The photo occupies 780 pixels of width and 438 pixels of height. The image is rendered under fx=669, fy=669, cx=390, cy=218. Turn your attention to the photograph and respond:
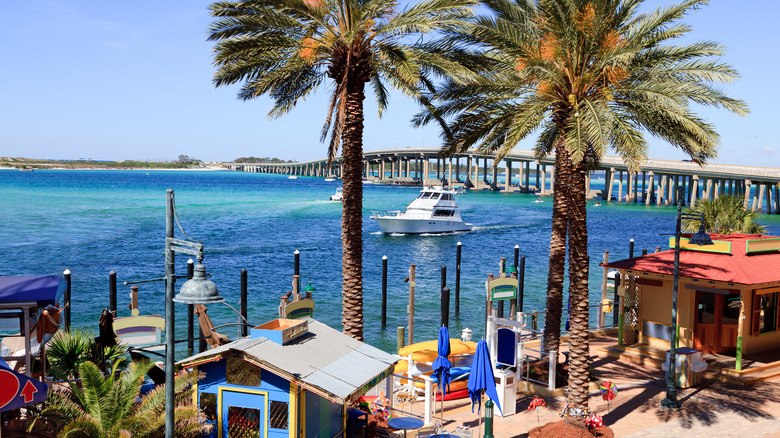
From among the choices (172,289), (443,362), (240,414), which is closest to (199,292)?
(172,289)

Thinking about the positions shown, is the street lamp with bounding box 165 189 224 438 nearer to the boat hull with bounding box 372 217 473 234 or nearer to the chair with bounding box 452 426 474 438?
the chair with bounding box 452 426 474 438

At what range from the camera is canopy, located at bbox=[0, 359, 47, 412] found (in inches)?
350

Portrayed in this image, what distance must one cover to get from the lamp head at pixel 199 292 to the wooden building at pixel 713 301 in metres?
14.4

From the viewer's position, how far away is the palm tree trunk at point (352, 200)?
15516 mm

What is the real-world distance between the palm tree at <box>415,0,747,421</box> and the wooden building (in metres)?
4.51

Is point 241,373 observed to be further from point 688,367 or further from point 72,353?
point 688,367

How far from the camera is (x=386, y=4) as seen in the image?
15.3 meters

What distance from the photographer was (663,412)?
49.8 feet

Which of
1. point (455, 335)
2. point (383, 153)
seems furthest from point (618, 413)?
point (383, 153)

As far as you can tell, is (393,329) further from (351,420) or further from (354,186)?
(351,420)

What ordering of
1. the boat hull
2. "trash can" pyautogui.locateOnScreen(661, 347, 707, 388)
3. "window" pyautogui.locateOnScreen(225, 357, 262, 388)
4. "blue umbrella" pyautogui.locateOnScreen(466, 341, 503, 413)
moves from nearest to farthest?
"window" pyautogui.locateOnScreen(225, 357, 262, 388) < "blue umbrella" pyautogui.locateOnScreen(466, 341, 503, 413) < "trash can" pyautogui.locateOnScreen(661, 347, 707, 388) < the boat hull

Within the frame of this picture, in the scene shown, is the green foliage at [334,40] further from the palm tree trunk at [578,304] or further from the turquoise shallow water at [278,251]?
the turquoise shallow water at [278,251]

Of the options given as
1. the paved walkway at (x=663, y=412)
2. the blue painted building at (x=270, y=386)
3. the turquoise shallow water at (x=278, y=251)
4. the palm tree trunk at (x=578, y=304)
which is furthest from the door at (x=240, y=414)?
the turquoise shallow water at (x=278, y=251)

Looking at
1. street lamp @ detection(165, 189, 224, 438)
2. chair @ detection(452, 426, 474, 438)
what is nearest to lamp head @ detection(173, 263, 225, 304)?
street lamp @ detection(165, 189, 224, 438)
